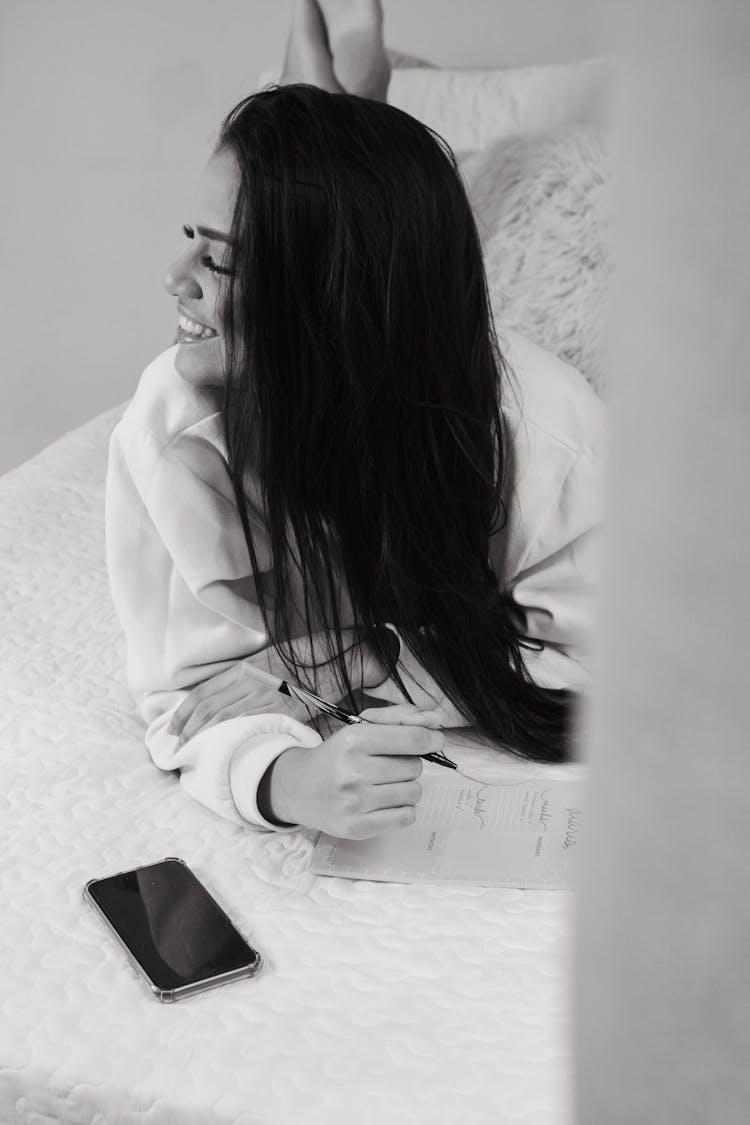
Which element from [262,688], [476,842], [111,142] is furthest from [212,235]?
[111,142]

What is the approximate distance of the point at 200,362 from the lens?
3.34ft

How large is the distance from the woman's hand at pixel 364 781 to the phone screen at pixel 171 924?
0.33 ft

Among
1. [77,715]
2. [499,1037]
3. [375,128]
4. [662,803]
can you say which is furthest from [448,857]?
[662,803]

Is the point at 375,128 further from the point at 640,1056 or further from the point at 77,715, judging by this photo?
the point at 640,1056

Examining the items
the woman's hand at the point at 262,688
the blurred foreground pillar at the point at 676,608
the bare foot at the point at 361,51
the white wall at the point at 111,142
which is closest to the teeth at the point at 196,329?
the woman's hand at the point at 262,688

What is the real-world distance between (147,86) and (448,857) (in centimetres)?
212

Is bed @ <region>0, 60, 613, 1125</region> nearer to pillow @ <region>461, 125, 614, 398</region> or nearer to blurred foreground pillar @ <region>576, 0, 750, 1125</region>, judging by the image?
blurred foreground pillar @ <region>576, 0, 750, 1125</region>

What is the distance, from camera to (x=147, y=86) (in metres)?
2.47

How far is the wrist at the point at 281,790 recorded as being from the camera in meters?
0.86

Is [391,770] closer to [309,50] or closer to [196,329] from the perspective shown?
[196,329]

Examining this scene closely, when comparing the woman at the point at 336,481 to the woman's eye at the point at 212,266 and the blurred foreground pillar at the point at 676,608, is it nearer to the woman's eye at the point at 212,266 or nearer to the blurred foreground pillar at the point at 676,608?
the woman's eye at the point at 212,266

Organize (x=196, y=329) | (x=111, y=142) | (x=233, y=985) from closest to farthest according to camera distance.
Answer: (x=233, y=985) < (x=196, y=329) < (x=111, y=142)

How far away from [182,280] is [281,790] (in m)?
0.44

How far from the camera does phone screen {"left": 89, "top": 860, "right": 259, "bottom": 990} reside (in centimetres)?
72
